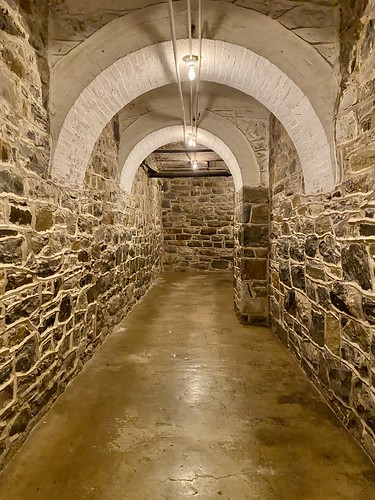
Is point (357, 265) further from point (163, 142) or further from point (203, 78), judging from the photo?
point (163, 142)

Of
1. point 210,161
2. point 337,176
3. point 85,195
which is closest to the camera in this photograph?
point 337,176

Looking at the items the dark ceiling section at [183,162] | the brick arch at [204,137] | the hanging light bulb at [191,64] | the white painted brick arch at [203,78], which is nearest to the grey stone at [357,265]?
the white painted brick arch at [203,78]

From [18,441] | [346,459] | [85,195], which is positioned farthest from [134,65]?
[346,459]

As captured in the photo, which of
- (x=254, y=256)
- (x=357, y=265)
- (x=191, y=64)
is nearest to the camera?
(x=357, y=265)

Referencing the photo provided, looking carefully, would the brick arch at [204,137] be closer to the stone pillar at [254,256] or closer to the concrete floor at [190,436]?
the stone pillar at [254,256]

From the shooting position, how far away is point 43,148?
2.00 m

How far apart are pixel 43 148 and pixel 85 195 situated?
79 centimetres

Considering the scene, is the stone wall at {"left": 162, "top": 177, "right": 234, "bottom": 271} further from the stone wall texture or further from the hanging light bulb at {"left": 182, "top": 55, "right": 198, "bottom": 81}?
the hanging light bulb at {"left": 182, "top": 55, "right": 198, "bottom": 81}

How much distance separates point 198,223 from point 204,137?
3.93m

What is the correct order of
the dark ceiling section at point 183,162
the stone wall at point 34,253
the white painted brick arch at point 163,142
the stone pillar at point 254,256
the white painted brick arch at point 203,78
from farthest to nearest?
the dark ceiling section at point 183,162 → the white painted brick arch at point 163,142 → the stone pillar at point 254,256 → the white painted brick arch at point 203,78 → the stone wall at point 34,253

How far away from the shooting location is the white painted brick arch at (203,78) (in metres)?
2.14

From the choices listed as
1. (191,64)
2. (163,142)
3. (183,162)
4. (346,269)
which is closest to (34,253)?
(191,64)

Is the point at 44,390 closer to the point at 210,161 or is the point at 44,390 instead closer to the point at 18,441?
the point at 18,441

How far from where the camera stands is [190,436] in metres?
1.77
